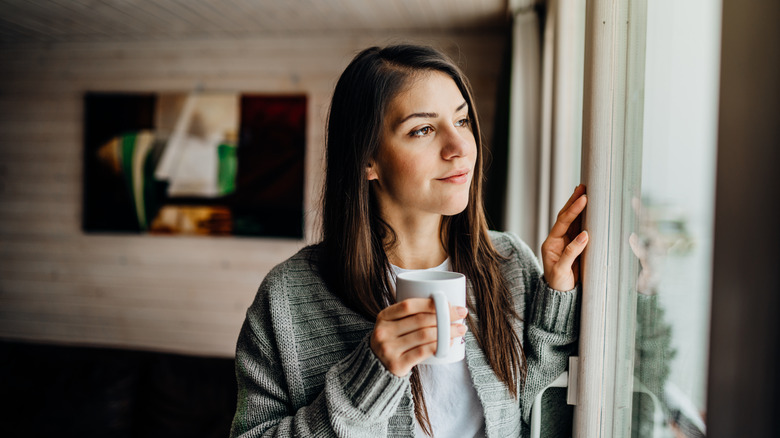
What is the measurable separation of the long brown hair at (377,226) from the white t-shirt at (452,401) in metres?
0.03

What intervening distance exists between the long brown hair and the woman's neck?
23 mm

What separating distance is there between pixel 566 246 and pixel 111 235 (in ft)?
11.7

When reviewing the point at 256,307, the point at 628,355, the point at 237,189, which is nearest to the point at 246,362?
the point at 256,307

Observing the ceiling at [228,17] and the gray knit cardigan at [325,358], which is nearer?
the gray knit cardigan at [325,358]

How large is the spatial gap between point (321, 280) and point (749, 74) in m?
0.81

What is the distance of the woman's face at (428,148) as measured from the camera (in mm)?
915

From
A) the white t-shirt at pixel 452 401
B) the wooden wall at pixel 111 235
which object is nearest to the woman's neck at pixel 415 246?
the white t-shirt at pixel 452 401

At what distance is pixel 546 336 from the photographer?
881mm

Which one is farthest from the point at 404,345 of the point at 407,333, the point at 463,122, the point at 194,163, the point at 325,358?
the point at 194,163

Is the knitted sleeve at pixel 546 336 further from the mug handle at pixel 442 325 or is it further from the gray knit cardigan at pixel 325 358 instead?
the mug handle at pixel 442 325

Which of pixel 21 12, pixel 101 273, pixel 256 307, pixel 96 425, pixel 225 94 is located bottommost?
pixel 96 425

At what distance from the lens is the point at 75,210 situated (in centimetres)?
360

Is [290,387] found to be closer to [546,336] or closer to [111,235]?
[546,336]

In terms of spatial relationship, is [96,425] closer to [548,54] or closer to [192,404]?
[192,404]
